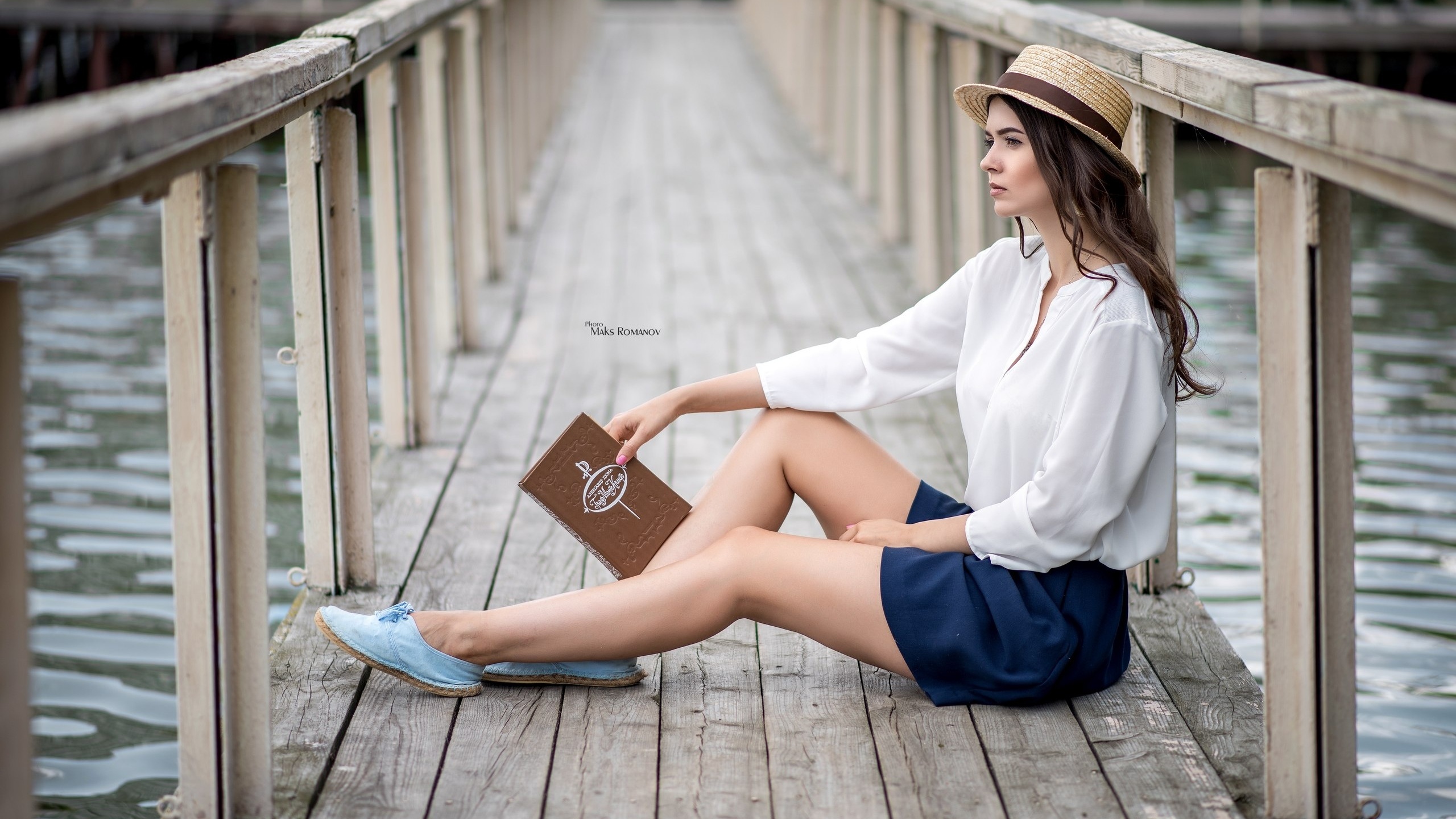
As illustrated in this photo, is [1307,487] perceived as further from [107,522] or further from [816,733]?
[107,522]

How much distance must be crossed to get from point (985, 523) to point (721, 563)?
37 cm

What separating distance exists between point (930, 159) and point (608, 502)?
3.40m

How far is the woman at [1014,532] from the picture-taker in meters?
1.96

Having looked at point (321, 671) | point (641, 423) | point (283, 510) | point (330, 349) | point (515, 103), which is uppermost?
point (515, 103)

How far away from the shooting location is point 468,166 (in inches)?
187

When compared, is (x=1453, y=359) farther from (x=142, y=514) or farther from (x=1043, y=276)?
(x=142, y=514)

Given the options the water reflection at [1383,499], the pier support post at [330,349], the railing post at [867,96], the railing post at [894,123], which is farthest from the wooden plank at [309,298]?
the railing post at [867,96]

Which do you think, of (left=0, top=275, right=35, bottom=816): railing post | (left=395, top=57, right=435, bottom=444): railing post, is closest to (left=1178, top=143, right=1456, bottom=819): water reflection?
(left=395, top=57, right=435, bottom=444): railing post

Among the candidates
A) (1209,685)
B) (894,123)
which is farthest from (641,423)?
(894,123)

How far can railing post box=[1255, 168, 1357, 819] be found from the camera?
5.47ft

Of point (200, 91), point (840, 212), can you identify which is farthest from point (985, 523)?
point (840, 212)

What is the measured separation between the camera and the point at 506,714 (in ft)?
6.95

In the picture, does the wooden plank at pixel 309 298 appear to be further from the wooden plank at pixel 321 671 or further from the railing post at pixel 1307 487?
the railing post at pixel 1307 487

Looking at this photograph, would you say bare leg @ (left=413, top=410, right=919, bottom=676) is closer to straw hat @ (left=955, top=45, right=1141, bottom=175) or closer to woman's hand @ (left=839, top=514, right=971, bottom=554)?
woman's hand @ (left=839, top=514, right=971, bottom=554)
